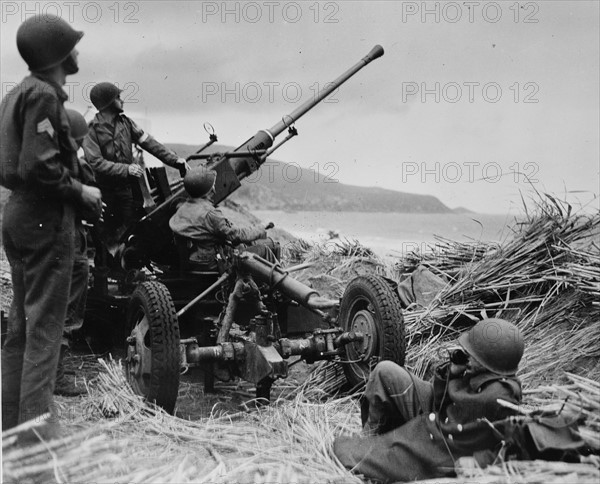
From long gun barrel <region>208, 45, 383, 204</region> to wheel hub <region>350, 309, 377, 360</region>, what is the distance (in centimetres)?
194

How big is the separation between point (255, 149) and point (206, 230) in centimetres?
159

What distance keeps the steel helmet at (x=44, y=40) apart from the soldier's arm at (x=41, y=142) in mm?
196

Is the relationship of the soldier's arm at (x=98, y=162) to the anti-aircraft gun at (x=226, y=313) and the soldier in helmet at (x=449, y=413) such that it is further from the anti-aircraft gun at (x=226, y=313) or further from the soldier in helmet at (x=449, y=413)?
the soldier in helmet at (x=449, y=413)

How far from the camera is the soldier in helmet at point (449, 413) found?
3773mm

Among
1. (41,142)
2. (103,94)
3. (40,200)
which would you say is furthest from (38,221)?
(103,94)

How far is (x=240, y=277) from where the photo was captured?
228 inches

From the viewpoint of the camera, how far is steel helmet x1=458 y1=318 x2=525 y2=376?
152 inches

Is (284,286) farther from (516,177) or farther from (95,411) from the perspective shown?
(516,177)

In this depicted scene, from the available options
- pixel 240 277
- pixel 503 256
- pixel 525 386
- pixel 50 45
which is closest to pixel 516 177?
pixel 503 256

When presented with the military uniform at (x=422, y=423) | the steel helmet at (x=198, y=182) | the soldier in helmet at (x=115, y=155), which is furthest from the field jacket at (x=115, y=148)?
Answer: the military uniform at (x=422, y=423)

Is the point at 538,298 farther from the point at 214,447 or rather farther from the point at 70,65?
the point at 70,65

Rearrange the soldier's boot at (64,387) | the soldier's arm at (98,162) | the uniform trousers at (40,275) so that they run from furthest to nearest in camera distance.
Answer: the soldier's arm at (98,162), the soldier's boot at (64,387), the uniform trousers at (40,275)

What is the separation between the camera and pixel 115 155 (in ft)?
23.6

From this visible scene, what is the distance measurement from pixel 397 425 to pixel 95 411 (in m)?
2.10
